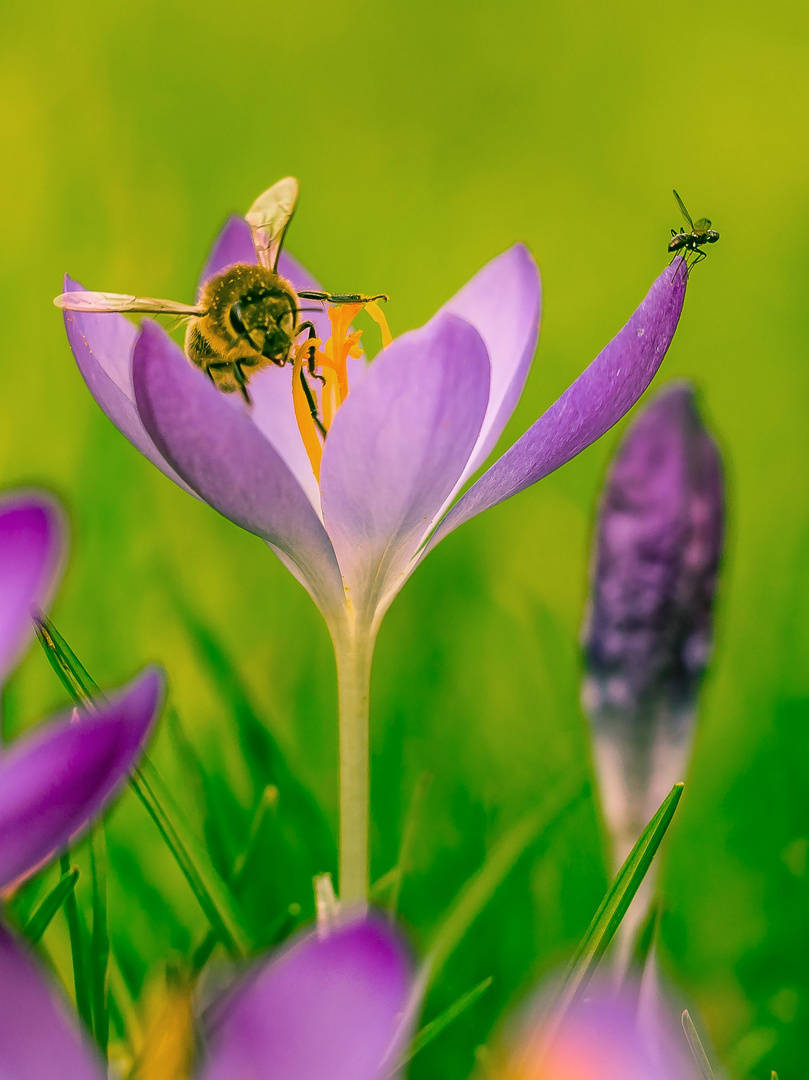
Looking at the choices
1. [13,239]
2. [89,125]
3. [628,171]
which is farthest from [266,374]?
[628,171]

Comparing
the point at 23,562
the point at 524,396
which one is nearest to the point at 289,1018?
the point at 23,562

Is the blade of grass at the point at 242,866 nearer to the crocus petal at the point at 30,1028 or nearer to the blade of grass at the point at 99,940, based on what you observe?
the blade of grass at the point at 99,940

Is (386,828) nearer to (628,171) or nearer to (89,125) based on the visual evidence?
(89,125)

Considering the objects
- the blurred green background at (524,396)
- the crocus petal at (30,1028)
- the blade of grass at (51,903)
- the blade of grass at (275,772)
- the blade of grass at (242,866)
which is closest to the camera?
the crocus petal at (30,1028)

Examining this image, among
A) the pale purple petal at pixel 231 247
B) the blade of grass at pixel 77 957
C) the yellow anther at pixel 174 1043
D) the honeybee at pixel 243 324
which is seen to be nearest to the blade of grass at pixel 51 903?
the blade of grass at pixel 77 957

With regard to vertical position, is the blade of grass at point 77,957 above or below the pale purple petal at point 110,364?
below

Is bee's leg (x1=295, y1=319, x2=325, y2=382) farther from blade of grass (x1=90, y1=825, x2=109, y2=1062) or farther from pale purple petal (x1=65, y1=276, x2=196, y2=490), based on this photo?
blade of grass (x1=90, y1=825, x2=109, y2=1062)
